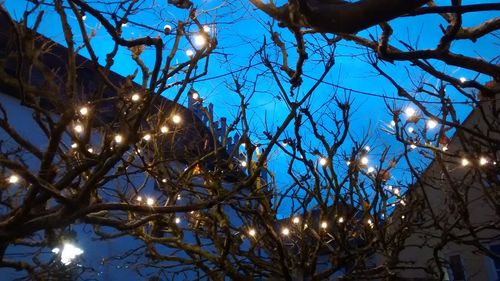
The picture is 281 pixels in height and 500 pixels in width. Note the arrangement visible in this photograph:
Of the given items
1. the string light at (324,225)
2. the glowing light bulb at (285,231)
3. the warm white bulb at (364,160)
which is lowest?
the string light at (324,225)

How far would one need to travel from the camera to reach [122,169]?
542cm

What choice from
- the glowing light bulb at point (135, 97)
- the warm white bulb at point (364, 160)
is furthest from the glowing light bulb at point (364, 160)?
the glowing light bulb at point (135, 97)

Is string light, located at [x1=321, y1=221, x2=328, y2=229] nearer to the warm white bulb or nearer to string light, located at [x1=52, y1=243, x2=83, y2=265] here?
the warm white bulb

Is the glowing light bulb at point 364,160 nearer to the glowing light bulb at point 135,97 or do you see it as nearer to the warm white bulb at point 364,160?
the warm white bulb at point 364,160

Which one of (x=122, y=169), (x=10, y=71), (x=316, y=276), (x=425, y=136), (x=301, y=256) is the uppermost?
(x=10, y=71)

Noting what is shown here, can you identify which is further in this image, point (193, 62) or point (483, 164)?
point (483, 164)

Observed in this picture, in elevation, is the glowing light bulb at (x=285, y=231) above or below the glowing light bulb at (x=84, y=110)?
above

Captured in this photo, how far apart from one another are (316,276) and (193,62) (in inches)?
170

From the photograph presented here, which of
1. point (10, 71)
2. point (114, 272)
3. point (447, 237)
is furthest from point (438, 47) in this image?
point (114, 272)

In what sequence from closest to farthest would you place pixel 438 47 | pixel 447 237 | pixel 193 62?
pixel 438 47 → pixel 193 62 → pixel 447 237

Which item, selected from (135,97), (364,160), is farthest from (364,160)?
(135,97)

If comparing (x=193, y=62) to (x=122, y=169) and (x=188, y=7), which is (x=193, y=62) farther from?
(x=122, y=169)

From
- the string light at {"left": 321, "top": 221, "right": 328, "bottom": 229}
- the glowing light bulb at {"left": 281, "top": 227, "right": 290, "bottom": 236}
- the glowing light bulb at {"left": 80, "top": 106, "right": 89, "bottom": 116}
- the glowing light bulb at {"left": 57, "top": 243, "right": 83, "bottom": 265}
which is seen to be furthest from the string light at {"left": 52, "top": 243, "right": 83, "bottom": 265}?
the string light at {"left": 321, "top": 221, "right": 328, "bottom": 229}

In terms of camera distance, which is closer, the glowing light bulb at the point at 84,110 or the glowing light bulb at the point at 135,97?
the glowing light bulb at the point at 84,110
